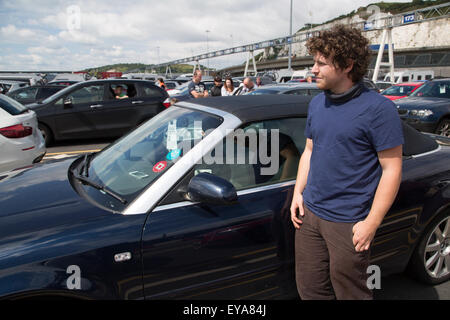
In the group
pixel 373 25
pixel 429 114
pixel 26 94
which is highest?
pixel 373 25

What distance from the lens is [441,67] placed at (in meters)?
58.0

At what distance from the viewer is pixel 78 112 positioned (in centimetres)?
809

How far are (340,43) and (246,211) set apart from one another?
98 centimetres

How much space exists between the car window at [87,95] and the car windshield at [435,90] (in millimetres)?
8005

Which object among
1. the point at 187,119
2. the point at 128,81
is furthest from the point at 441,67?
the point at 187,119

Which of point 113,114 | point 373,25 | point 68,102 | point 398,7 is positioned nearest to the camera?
point 68,102

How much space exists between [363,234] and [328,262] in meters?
0.30

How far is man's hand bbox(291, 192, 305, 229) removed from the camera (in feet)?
6.11

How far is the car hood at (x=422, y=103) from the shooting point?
24.4ft

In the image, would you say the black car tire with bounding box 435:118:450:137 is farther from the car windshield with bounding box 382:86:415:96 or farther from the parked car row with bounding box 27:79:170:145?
the parked car row with bounding box 27:79:170:145

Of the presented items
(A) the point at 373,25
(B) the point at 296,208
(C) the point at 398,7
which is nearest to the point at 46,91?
(B) the point at 296,208

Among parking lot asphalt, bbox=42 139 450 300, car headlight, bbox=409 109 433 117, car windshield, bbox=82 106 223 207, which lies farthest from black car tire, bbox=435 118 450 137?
car windshield, bbox=82 106 223 207

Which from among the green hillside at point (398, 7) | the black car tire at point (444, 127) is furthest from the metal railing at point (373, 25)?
the green hillside at point (398, 7)

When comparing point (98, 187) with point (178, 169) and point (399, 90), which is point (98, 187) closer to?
point (178, 169)
